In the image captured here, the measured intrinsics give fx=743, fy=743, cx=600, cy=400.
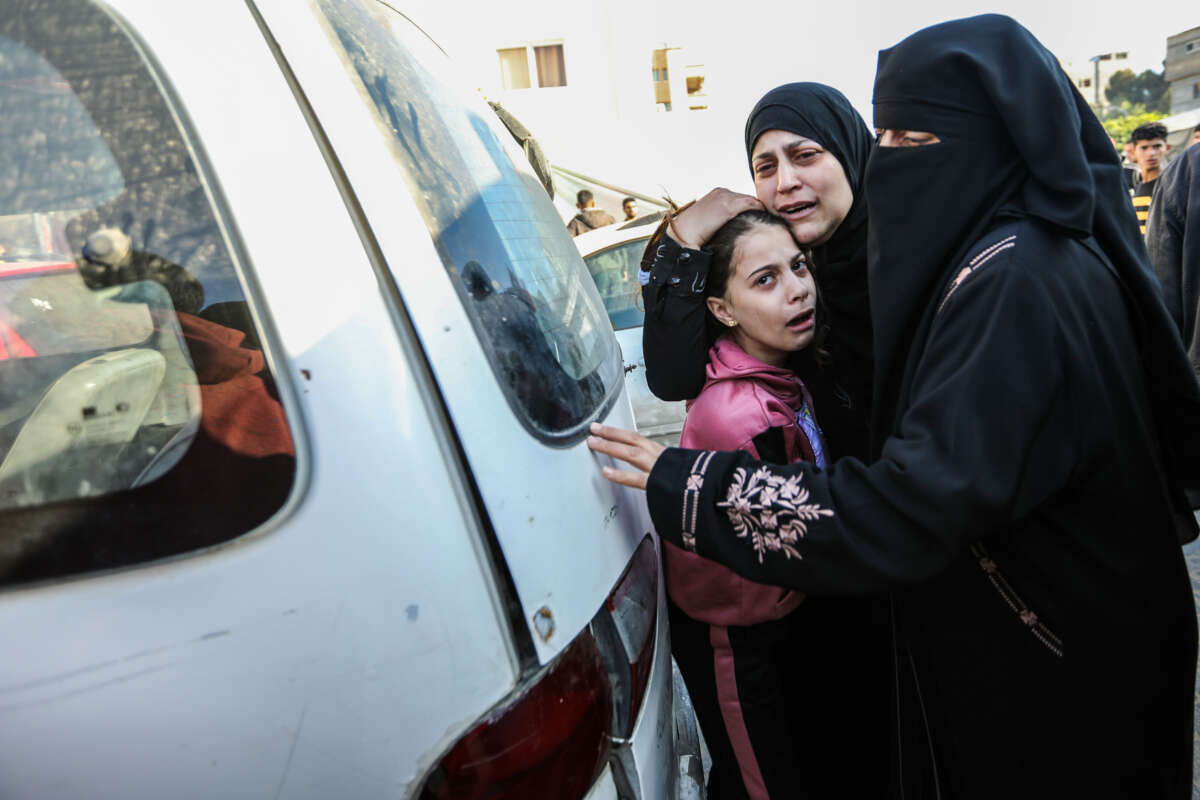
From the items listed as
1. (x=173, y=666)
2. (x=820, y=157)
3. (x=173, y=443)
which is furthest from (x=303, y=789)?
(x=820, y=157)

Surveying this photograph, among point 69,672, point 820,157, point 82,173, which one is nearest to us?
point 69,672

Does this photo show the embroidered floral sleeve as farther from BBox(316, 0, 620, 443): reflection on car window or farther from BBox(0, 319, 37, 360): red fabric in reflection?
BBox(0, 319, 37, 360): red fabric in reflection

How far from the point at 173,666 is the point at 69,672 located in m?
0.10

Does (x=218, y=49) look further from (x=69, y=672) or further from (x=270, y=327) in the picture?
(x=69, y=672)

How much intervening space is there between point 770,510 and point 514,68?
1904 cm

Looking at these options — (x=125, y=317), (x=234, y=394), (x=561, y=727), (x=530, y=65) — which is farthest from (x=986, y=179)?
(x=530, y=65)

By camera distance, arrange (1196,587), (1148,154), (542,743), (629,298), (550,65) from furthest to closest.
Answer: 1. (550,65)
2. (1148,154)
3. (629,298)
4. (1196,587)
5. (542,743)

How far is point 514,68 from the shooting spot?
18.1 metres

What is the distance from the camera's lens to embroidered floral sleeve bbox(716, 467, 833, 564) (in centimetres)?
111

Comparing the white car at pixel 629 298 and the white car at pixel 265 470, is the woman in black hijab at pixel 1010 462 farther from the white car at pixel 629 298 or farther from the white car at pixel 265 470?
the white car at pixel 629 298

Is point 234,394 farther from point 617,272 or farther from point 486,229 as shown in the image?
point 617,272

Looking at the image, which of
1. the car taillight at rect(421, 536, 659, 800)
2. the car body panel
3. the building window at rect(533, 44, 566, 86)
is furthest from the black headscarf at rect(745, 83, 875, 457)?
the building window at rect(533, 44, 566, 86)

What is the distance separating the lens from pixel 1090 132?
1189 millimetres

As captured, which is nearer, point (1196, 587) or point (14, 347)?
point (14, 347)
